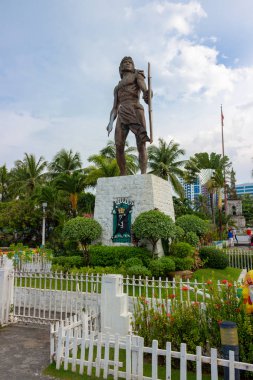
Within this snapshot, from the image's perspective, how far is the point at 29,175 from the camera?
101 feet

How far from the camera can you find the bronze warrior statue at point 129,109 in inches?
468

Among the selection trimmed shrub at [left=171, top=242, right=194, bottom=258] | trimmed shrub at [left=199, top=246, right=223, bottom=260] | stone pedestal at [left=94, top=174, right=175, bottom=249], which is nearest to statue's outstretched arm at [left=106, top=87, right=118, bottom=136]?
stone pedestal at [left=94, top=174, right=175, bottom=249]

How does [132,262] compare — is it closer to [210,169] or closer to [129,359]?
[129,359]

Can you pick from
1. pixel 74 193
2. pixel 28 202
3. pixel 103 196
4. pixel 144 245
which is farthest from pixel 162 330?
pixel 28 202

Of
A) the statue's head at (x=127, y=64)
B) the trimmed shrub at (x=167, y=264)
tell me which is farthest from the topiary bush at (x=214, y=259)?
the statue's head at (x=127, y=64)

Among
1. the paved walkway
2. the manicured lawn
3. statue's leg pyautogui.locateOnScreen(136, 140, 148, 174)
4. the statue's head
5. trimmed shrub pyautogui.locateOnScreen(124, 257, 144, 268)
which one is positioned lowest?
the paved walkway

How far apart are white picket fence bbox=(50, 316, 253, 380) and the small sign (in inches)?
246

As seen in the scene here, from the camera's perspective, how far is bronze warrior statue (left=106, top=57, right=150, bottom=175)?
1190cm

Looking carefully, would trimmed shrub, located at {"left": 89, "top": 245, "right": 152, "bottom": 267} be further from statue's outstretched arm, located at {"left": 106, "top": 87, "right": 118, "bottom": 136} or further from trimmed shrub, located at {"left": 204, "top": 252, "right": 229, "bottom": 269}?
statue's outstretched arm, located at {"left": 106, "top": 87, "right": 118, "bottom": 136}

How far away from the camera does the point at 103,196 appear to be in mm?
12000

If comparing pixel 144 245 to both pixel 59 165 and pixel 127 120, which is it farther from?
pixel 59 165

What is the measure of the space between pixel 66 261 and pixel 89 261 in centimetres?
79

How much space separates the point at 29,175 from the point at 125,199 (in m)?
21.5

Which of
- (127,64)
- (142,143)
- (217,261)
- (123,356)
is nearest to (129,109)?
(142,143)
